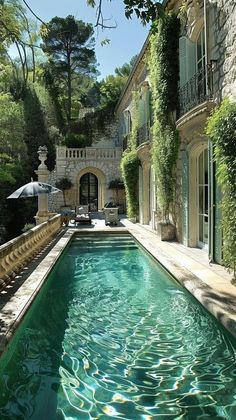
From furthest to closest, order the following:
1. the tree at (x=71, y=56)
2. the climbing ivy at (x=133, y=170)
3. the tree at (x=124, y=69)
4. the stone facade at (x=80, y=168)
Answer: the tree at (x=124, y=69), the tree at (x=71, y=56), the stone facade at (x=80, y=168), the climbing ivy at (x=133, y=170)

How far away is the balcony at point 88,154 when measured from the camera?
25.8m

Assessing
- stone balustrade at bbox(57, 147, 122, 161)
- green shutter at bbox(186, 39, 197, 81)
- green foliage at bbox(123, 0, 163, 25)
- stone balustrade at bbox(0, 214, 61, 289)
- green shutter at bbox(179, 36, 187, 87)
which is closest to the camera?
green foliage at bbox(123, 0, 163, 25)

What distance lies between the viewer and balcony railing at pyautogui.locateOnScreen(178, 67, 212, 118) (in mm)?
7867

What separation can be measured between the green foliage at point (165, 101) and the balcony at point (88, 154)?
14.0m

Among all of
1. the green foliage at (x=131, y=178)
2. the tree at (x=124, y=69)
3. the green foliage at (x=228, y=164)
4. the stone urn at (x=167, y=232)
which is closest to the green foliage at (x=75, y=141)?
the green foliage at (x=131, y=178)

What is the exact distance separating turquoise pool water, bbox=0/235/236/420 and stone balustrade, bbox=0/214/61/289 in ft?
2.83

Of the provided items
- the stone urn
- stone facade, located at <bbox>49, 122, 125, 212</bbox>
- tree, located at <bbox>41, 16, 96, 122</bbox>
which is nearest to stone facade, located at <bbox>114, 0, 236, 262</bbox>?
the stone urn

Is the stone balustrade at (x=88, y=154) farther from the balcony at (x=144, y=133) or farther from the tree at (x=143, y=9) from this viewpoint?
the tree at (x=143, y=9)

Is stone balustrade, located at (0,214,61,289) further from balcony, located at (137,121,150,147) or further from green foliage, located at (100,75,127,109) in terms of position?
green foliage, located at (100,75,127,109)

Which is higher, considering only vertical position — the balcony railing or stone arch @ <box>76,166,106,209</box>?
the balcony railing

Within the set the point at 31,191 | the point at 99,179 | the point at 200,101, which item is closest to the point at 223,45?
the point at 200,101

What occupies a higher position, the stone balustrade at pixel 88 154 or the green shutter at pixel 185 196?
the stone balustrade at pixel 88 154

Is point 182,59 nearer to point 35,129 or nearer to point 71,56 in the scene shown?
point 35,129

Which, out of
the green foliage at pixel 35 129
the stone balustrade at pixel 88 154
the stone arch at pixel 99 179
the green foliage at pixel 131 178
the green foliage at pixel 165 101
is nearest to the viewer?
the green foliage at pixel 165 101
